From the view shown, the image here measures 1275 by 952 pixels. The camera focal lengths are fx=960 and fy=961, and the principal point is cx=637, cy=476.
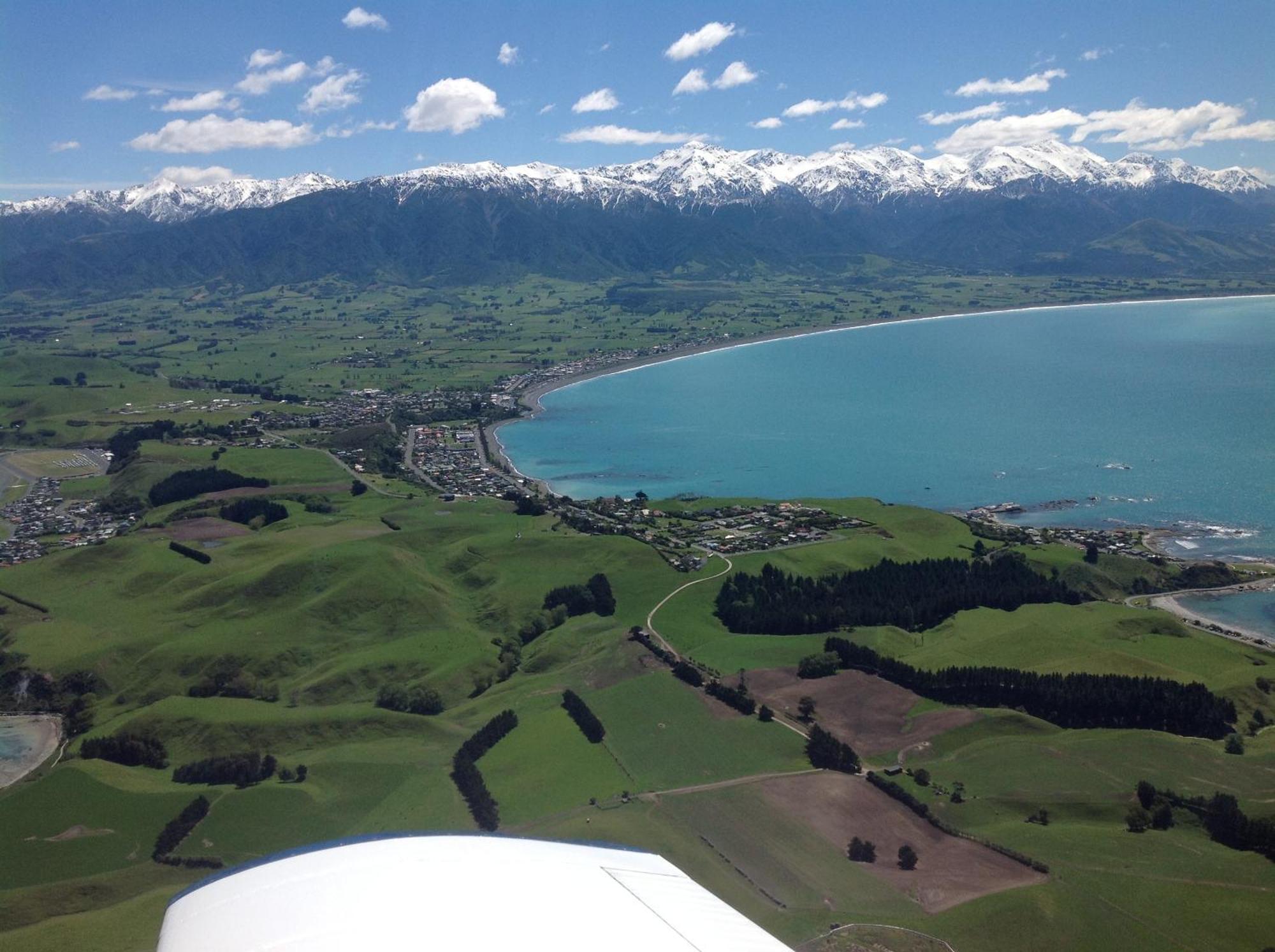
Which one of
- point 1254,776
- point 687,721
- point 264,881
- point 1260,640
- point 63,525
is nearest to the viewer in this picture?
point 264,881

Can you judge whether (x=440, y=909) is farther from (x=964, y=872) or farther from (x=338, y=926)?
(x=964, y=872)

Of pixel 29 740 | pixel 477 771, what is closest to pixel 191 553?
pixel 29 740

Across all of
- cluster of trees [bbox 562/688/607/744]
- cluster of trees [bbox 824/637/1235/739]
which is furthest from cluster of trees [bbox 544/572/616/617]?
cluster of trees [bbox 824/637/1235/739]

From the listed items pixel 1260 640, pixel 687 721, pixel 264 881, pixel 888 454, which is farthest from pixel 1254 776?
pixel 888 454

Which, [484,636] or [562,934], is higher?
[562,934]

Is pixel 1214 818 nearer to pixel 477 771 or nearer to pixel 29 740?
pixel 477 771

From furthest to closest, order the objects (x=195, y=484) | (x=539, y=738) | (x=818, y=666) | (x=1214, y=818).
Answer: (x=195, y=484), (x=818, y=666), (x=539, y=738), (x=1214, y=818)
